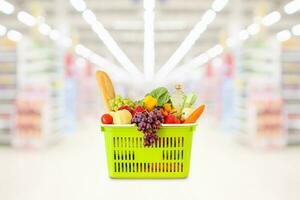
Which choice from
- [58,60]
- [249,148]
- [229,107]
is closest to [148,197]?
[249,148]

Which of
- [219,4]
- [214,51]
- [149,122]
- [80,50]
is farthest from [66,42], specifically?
[214,51]

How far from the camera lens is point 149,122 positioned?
5.98ft

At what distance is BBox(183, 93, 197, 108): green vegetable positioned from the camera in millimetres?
1917

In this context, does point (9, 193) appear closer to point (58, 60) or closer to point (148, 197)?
point (148, 197)

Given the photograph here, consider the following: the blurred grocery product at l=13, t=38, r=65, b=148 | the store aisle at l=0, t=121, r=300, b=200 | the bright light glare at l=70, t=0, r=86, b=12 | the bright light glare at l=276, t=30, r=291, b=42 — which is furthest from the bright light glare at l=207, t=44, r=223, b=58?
the blurred grocery product at l=13, t=38, r=65, b=148

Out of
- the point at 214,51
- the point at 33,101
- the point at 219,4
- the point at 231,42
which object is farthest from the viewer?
the point at 214,51

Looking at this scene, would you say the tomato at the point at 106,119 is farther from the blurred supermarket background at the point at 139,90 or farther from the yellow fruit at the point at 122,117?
the blurred supermarket background at the point at 139,90

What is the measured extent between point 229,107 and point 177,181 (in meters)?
10.8

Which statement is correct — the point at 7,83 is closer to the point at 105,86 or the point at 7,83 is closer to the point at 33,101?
the point at 33,101

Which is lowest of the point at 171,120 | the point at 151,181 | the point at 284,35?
the point at 151,181

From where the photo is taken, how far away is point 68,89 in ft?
37.9

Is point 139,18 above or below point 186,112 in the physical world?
above

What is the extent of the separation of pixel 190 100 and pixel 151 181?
397mm

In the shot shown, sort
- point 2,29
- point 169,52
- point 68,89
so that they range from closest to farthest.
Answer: point 68,89 < point 2,29 < point 169,52
